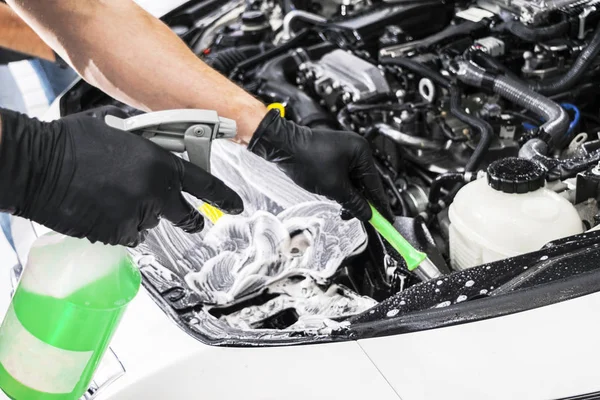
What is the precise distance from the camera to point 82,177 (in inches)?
40.1

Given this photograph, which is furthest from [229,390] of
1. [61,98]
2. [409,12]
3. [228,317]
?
[409,12]

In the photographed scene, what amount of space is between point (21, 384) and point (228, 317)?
37 centimetres

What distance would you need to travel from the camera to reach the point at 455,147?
1.77 m

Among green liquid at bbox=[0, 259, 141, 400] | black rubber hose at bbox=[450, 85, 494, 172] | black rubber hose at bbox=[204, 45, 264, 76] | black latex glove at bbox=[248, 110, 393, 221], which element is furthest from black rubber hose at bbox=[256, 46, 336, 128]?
green liquid at bbox=[0, 259, 141, 400]

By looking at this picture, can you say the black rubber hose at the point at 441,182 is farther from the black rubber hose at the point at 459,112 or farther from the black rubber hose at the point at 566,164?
the black rubber hose at the point at 566,164

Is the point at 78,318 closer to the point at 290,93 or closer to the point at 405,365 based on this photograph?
the point at 405,365

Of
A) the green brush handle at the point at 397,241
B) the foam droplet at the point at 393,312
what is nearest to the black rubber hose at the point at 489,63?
the green brush handle at the point at 397,241

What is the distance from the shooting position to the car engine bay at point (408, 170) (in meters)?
1.22

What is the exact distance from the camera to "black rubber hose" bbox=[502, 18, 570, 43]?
1.82m

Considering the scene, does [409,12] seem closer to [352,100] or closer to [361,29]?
[361,29]

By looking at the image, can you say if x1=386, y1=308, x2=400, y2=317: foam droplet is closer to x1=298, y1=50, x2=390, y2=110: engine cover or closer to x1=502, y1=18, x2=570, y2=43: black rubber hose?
x1=298, y1=50, x2=390, y2=110: engine cover

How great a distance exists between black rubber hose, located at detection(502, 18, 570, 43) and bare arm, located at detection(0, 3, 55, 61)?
1488mm

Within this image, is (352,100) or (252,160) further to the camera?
(352,100)

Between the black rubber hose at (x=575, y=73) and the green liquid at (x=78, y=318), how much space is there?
45.8 inches
